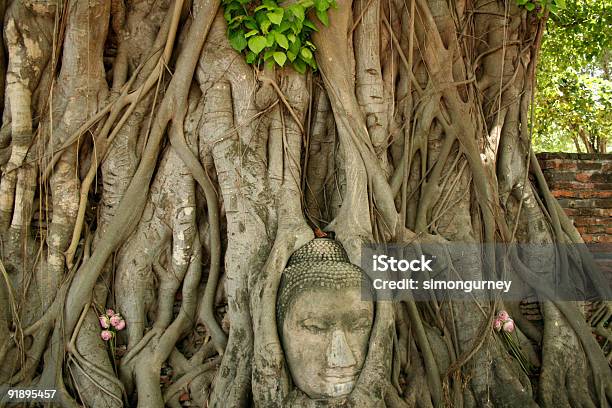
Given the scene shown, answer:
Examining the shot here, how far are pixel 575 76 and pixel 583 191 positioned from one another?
3.45 meters

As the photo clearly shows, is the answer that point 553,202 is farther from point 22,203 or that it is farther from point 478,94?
point 22,203

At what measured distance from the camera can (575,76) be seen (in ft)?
23.4

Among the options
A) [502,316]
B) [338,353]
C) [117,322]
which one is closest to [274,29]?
[338,353]

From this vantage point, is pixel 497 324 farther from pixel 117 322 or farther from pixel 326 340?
pixel 117 322

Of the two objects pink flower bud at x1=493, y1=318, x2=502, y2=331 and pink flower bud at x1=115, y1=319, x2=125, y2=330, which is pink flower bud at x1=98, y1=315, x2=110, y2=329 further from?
pink flower bud at x1=493, y1=318, x2=502, y2=331

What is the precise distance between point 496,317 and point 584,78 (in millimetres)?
5023

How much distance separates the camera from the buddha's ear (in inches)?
100

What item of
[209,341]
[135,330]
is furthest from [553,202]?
[135,330]

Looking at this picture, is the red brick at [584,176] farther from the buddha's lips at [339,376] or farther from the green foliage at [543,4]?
the buddha's lips at [339,376]

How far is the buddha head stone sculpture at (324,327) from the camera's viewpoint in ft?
8.38

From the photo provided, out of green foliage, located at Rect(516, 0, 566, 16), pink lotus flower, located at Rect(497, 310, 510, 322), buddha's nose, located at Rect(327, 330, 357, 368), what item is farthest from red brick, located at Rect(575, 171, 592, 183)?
buddha's nose, located at Rect(327, 330, 357, 368)

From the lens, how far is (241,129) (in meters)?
3.14

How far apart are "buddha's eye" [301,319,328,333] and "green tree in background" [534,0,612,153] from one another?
3.47 metres

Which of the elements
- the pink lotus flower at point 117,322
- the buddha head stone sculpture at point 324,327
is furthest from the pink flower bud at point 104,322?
the buddha head stone sculpture at point 324,327
